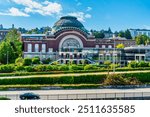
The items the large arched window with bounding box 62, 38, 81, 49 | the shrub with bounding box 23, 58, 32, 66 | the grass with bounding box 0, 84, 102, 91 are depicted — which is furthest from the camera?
the large arched window with bounding box 62, 38, 81, 49

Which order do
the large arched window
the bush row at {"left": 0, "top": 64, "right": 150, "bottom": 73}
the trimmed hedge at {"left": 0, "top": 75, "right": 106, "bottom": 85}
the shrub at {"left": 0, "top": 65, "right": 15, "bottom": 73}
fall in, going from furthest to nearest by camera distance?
1. the large arched window
2. the shrub at {"left": 0, "top": 65, "right": 15, "bottom": 73}
3. the bush row at {"left": 0, "top": 64, "right": 150, "bottom": 73}
4. the trimmed hedge at {"left": 0, "top": 75, "right": 106, "bottom": 85}

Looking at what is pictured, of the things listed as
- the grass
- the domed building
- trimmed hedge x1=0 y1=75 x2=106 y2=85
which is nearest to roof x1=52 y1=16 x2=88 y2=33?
the domed building

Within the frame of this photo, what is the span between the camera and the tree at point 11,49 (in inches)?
1078

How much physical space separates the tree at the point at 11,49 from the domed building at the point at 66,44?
70cm

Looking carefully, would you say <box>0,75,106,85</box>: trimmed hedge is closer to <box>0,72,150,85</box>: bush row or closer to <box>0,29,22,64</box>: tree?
<box>0,72,150,85</box>: bush row

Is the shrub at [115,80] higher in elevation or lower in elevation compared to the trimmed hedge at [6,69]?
lower

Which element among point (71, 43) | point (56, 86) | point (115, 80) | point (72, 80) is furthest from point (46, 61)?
point (56, 86)

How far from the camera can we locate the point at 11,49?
2814cm

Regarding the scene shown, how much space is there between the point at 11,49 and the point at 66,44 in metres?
5.10

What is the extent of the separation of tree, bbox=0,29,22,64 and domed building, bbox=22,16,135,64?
0.70 metres

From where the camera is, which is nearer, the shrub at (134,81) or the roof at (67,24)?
the shrub at (134,81)

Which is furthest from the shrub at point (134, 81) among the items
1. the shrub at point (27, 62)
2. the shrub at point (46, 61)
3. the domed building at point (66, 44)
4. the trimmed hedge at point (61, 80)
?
the domed building at point (66, 44)

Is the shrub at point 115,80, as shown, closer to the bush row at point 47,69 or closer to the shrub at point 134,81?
the shrub at point 134,81

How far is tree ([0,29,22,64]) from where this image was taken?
89.9 feet
